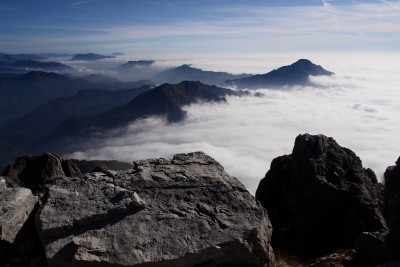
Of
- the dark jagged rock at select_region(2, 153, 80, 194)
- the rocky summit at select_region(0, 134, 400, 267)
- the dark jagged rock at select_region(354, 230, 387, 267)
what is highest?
the rocky summit at select_region(0, 134, 400, 267)

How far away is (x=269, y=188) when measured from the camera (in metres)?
36.8

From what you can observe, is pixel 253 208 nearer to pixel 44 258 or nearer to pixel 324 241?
pixel 44 258

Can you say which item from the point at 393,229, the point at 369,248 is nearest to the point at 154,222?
the point at 393,229

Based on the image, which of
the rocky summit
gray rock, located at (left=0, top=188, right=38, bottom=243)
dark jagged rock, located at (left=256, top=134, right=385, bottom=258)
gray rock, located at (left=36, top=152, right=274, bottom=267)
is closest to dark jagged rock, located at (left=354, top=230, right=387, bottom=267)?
the rocky summit

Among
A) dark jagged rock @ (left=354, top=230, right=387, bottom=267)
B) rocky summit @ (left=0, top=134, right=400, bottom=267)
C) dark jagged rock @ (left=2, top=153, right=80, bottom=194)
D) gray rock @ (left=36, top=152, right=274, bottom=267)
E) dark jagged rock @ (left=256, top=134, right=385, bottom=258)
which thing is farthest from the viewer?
dark jagged rock @ (left=2, top=153, right=80, bottom=194)

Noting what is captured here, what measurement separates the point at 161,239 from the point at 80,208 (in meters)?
3.40

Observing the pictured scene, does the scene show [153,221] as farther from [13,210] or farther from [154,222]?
[13,210]

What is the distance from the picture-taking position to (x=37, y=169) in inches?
1517

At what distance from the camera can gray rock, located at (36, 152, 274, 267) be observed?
12.2 m

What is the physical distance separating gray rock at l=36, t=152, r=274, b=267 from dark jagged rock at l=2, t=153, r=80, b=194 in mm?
23598

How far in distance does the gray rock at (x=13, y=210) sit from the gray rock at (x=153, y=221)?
1087 mm

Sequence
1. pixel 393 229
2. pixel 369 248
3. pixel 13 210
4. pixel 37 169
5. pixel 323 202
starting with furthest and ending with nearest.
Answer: pixel 37 169, pixel 323 202, pixel 369 248, pixel 13 210, pixel 393 229

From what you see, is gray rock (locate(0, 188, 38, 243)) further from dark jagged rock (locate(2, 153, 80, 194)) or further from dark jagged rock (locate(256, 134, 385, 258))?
dark jagged rock (locate(2, 153, 80, 194))

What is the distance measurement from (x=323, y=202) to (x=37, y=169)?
2800 cm
